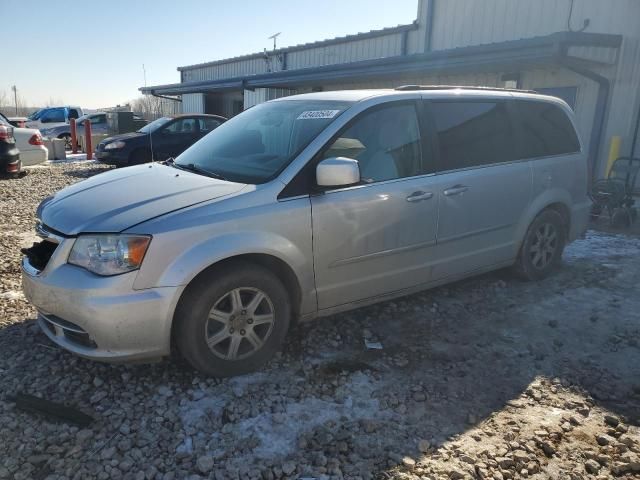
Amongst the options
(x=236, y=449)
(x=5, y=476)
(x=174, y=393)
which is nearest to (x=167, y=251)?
(x=174, y=393)

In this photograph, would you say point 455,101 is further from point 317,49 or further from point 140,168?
point 317,49

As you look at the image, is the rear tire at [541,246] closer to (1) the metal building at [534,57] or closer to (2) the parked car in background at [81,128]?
(1) the metal building at [534,57]

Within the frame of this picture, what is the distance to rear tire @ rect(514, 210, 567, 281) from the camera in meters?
4.84

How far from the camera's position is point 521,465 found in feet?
8.20

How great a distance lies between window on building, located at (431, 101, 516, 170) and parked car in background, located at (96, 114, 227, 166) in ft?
30.0

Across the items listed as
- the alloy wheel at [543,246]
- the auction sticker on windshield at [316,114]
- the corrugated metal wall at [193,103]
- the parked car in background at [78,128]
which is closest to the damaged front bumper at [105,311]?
the auction sticker on windshield at [316,114]

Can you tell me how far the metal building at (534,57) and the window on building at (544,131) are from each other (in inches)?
147

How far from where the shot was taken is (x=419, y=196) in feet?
12.3

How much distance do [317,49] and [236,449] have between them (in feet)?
55.4

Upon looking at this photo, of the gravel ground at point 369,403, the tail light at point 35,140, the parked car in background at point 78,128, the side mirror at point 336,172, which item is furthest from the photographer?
the parked car in background at point 78,128

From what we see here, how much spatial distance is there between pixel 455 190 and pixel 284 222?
1574mm

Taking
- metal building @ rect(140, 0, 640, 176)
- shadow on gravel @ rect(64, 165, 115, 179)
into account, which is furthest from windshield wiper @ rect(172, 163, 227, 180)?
shadow on gravel @ rect(64, 165, 115, 179)

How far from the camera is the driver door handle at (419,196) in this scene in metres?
3.72

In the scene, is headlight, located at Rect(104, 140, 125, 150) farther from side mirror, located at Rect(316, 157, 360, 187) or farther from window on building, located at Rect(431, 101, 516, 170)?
side mirror, located at Rect(316, 157, 360, 187)
